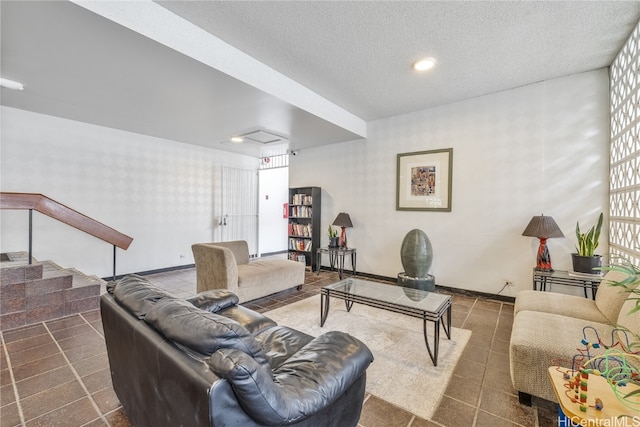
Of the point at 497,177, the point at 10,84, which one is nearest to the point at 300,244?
the point at 497,177

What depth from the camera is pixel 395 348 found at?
2.46 metres

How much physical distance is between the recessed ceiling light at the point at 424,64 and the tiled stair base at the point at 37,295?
4.51 m

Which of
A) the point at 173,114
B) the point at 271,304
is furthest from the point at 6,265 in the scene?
the point at 271,304

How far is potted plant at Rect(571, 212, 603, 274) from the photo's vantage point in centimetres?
287

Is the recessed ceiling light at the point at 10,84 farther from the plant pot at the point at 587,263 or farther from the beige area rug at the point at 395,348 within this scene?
the plant pot at the point at 587,263

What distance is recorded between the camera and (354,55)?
113 inches

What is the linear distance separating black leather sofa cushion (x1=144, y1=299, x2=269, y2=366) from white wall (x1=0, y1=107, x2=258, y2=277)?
4412mm

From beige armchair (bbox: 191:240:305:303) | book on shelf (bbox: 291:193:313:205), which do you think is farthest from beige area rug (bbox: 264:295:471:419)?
book on shelf (bbox: 291:193:313:205)

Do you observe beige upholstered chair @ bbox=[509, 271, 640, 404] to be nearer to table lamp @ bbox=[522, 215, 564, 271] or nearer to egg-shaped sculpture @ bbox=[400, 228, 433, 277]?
table lamp @ bbox=[522, 215, 564, 271]

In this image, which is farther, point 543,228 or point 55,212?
point 55,212

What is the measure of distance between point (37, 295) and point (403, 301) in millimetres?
3791

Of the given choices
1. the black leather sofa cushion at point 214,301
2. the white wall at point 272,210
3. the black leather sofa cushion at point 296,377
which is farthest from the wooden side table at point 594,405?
the white wall at point 272,210

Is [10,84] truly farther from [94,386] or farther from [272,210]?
[272,210]

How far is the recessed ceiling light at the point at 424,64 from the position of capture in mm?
2932
